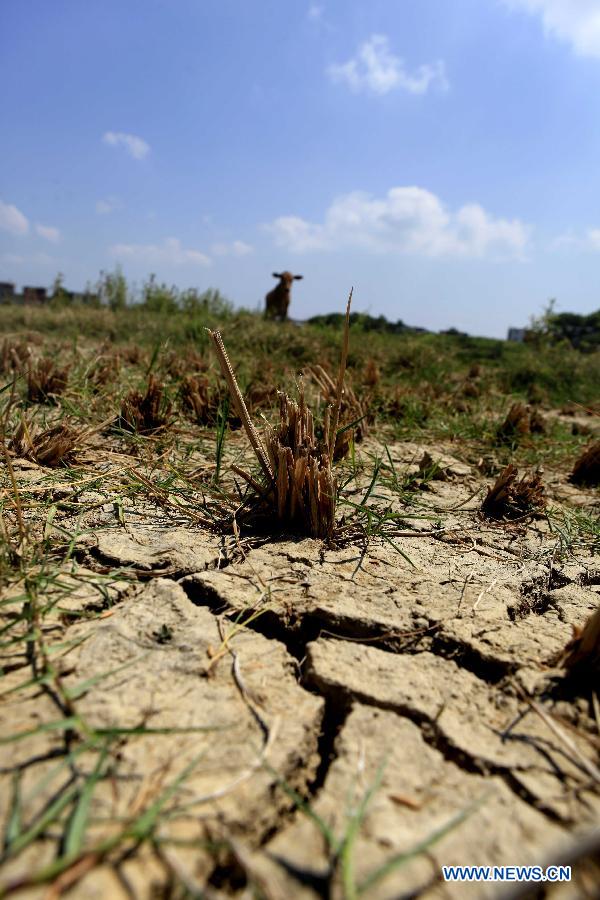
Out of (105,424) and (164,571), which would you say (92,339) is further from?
(164,571)

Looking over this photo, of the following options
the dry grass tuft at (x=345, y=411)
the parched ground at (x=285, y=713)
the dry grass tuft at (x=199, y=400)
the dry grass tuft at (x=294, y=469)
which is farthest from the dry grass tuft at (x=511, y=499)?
the dry grass tuft at (x=199, y=400)

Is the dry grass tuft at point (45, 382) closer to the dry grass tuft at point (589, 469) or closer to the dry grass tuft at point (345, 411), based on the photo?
the dry grass tuft at point (345, 411)

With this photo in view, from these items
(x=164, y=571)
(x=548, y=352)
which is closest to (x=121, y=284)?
(x=548, y=352)

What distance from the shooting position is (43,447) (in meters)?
2.09

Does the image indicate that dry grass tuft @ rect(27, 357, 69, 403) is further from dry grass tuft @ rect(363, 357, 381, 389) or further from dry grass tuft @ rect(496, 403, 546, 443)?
dry grass tuft @ rect(496, 403, 546, 443)

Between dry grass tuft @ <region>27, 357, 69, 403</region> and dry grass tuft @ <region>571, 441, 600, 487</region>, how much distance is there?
265cm

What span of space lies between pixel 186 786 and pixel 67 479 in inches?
53.4

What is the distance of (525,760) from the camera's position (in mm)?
940

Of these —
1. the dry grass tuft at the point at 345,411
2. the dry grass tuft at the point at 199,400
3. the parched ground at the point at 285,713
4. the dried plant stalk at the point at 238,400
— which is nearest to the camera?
the parched ground at the point at 285,713

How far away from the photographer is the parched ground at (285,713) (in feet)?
2.38

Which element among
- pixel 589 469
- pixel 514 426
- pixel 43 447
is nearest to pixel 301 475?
pixel 43 447

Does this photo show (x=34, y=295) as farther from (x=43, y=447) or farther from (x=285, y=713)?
(x=285, y=713)

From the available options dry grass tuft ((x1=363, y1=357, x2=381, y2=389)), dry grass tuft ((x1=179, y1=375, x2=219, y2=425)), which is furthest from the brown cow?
dry grass tuft ((x1=179, y1=375, x2=219, y2=425))

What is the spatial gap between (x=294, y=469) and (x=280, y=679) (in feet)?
2.23
